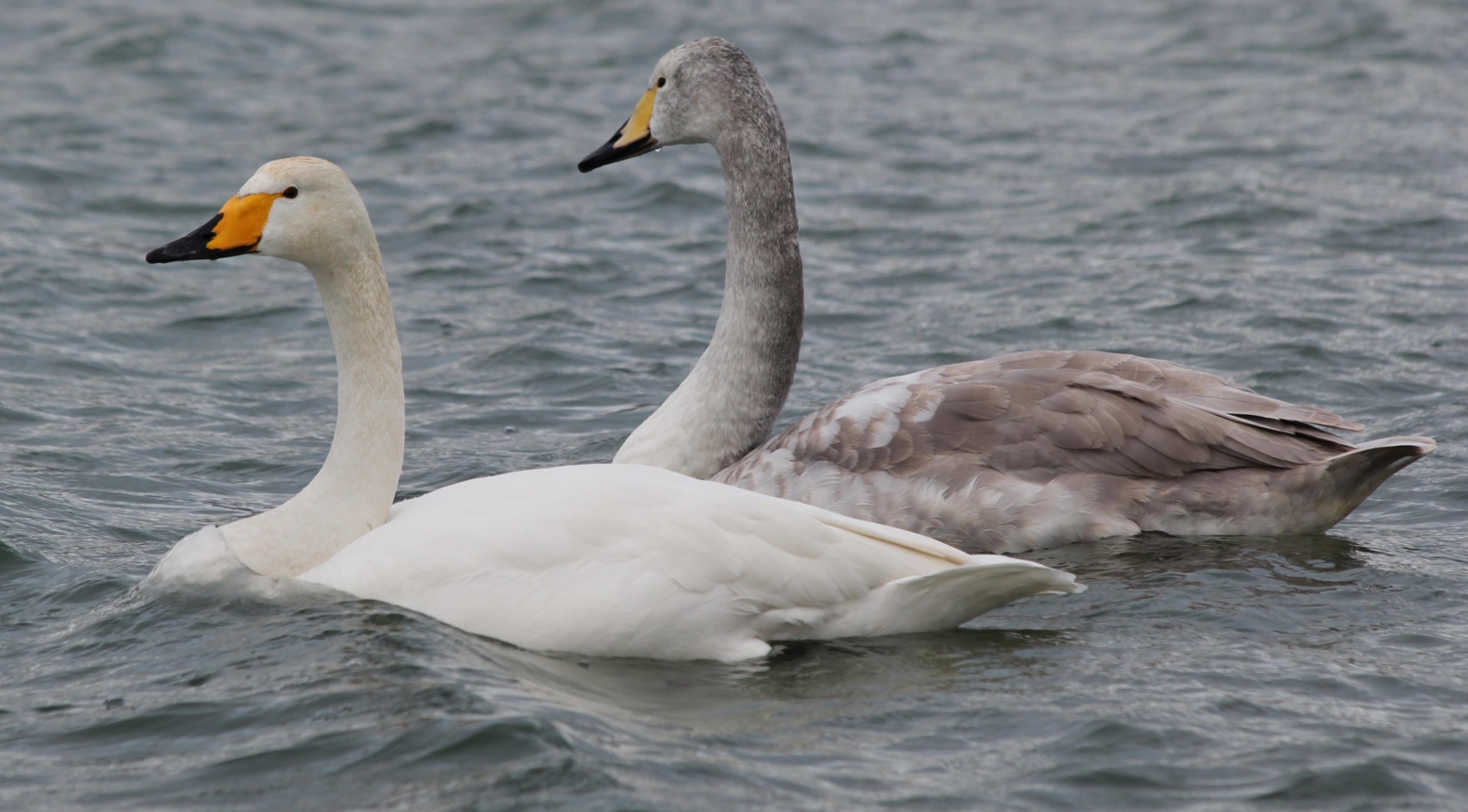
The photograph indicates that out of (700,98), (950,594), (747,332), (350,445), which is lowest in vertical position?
(950,594)

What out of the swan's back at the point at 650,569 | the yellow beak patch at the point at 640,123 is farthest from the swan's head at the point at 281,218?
the yellow beak patch at the point at 640,123

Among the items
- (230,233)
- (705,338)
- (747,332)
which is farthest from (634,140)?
(230,233)

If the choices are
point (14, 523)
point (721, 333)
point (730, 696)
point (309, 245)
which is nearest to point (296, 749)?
point (730, 696)

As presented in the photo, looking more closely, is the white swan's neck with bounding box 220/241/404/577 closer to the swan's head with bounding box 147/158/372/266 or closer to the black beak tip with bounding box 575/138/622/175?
the swan's head with bounding box 147/158/372/266

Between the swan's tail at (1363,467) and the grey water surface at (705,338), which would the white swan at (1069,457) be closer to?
the swan's tail at (1363,467)

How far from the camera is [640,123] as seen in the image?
8.70 meters

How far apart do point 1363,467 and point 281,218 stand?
426cm

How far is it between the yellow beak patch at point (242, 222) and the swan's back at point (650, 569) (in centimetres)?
115

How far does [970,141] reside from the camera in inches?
609

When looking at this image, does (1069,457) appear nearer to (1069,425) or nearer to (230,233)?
(1069,425)

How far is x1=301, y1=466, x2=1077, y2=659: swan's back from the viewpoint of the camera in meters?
5.77

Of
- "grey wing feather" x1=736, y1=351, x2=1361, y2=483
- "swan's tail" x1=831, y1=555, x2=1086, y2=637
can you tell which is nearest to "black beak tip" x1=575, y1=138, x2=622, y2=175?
"grey wing feather" x1=736, y1=351, x2=1361, y2=483

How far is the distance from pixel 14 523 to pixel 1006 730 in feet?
14.3

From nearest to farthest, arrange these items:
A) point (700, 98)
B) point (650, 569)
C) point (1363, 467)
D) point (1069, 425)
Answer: point (650, 569)
point (1363, 467)
point (1069, 425)
point (700, 98)
